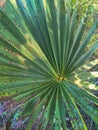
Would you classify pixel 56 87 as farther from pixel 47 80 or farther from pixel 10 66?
pixel 10 66

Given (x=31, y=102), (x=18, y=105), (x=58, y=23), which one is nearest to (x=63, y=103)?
(x=31, y=102)

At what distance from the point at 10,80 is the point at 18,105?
31cm

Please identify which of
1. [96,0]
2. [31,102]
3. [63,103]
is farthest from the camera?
[96,0]

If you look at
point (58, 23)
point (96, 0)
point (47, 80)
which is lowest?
point (47, 80)

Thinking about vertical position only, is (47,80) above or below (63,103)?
above

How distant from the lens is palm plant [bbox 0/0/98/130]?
2.31m

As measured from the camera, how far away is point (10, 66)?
7.82 feet

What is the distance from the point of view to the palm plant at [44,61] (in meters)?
2.31

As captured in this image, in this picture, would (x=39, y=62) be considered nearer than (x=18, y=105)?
Yes

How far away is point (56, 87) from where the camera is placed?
233 cm

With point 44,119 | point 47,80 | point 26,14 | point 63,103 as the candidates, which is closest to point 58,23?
point 26,14

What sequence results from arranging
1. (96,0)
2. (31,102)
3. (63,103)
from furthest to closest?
1. (96,0)
2. (31,102)
3. (63,103)

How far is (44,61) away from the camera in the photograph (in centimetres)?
235

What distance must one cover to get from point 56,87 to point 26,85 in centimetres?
25
